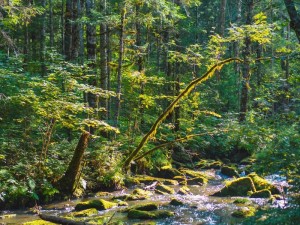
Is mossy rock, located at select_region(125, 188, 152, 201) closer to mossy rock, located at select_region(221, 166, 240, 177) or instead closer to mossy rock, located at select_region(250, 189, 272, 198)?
mossy rock, located at select_region(250, 189, 272, 198)

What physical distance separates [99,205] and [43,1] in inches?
605

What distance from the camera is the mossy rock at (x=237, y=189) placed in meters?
12.9

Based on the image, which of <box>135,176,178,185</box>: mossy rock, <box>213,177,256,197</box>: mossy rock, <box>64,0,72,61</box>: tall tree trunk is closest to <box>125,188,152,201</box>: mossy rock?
<box>135,176,178,185</box>: mossy rock

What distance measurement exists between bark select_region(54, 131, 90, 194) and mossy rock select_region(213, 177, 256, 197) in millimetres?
4908

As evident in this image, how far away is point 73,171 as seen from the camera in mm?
11203

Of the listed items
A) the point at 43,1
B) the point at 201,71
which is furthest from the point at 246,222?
the point at 201,71

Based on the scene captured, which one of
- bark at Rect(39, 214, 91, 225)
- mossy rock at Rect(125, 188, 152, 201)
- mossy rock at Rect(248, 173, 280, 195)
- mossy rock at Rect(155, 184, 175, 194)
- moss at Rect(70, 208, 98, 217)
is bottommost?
mossy rock at Rect(155, 184, 175, 194)

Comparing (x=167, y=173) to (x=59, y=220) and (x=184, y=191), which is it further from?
(x=59, y=220)

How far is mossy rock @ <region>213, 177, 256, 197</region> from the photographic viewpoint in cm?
1294

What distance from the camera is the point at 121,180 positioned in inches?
527

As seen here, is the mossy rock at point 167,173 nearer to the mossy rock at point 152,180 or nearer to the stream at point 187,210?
the mossy rock at point 152,180

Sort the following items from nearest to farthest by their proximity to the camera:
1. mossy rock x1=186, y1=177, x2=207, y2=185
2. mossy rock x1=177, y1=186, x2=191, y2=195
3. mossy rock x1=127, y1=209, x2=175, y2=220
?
1. mossy rock x1=127, y1=209, x2=175, y2=220
2. mossy rock x1=177, y1=186, x2=191, y2=195
3. mossy rock x1=186, y1=177, x2=207, y2=185

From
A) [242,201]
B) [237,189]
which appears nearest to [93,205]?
[242,201]

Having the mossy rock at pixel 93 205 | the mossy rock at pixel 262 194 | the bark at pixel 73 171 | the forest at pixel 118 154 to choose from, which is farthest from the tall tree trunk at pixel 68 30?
the mossy rock at pixel 262 194
